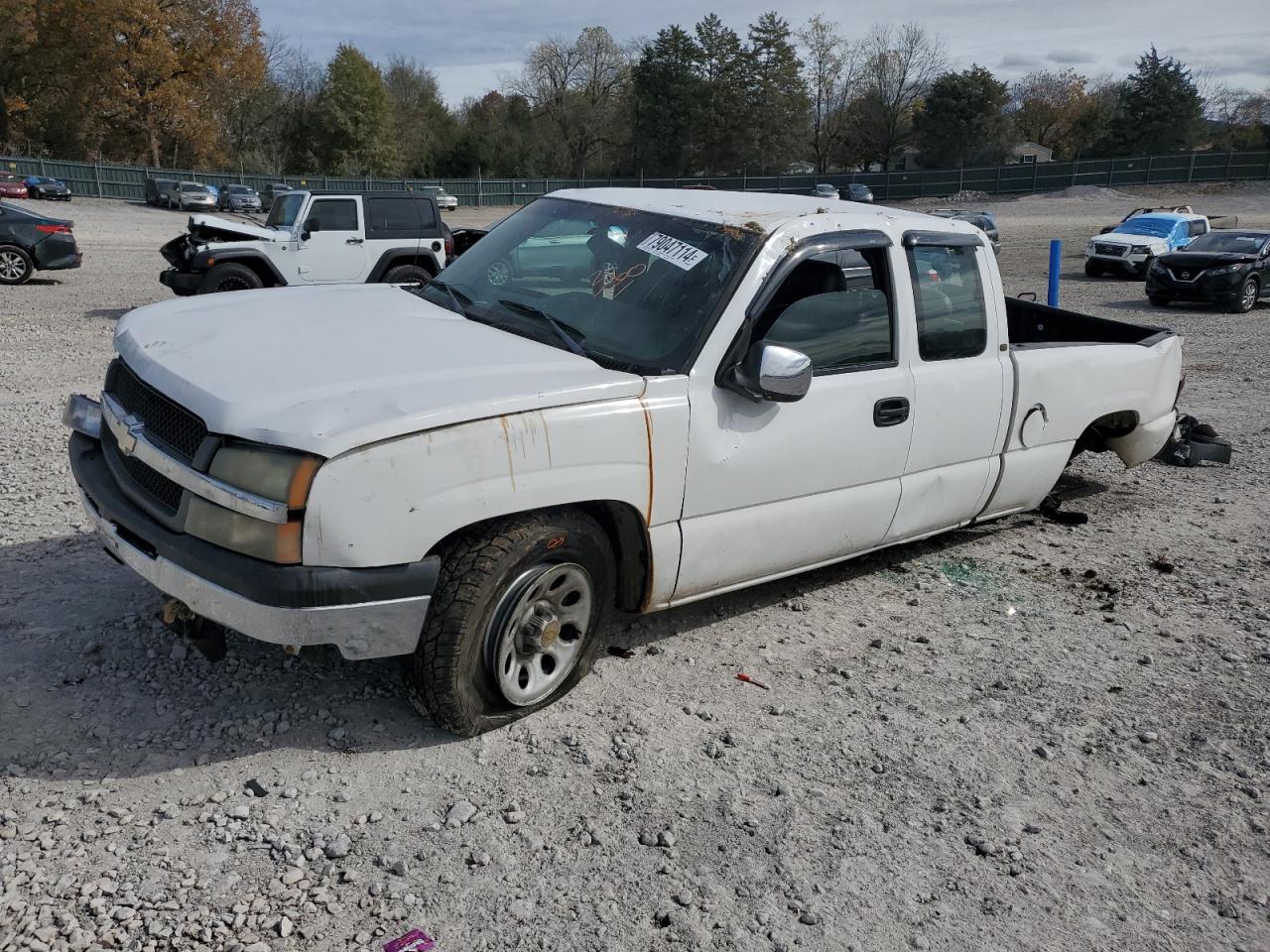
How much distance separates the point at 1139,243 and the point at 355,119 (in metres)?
61.4

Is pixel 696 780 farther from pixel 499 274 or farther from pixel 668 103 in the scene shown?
pixel 668 103

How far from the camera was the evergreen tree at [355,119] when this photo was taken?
7188 centimetres

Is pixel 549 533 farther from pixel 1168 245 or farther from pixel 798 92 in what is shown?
pixel 798 92

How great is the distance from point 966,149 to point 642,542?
7648cm

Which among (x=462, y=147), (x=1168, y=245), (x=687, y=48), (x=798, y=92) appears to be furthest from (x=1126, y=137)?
(x=1168, y=245)

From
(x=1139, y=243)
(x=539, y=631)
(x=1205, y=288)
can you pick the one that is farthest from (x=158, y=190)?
(x=539, y=631)

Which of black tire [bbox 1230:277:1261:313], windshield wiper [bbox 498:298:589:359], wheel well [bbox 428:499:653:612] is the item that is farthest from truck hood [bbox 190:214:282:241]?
black tire [bbox 1230:277:1261:313]

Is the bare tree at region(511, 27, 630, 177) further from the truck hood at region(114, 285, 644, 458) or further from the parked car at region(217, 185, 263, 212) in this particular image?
the truck hood at region(114, 285, 644, 458)

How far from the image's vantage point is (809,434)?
13.4 feet

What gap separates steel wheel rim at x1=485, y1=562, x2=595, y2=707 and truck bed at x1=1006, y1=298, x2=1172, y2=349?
3.62 m

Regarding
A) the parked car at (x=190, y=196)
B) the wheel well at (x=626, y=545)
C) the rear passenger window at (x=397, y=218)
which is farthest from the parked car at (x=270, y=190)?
the wheel well at (x=626, y=545)

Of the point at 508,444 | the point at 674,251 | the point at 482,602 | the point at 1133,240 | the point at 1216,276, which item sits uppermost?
the point at 1133,240

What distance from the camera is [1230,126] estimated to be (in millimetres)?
75938

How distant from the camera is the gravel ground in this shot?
2803 millimetres
